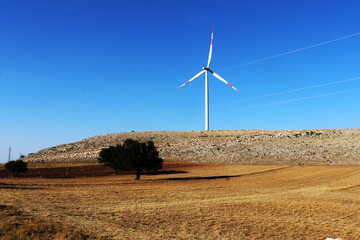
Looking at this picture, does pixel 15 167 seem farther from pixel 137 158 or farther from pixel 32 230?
pixel 32 230

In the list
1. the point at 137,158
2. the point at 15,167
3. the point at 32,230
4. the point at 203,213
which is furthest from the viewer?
the point at 15,167

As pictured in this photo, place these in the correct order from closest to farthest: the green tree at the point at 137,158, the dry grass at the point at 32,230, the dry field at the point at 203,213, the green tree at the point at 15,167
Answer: the dry grass at the point at 32,230 < the dry field at the point at 203,213 < the green tree at the point at 137,158 < the green tree at the point at 15,167

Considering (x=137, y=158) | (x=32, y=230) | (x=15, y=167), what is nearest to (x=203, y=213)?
(x=32, y=230)

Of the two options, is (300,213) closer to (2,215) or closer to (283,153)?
(2,215)

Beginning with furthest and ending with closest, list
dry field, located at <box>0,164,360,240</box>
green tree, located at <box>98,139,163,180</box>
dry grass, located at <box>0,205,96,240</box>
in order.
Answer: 1. green tree, located at <box>98,139,163,180</box>
2. dry field, located at <box>0,164,360,240</box>
3. dry grass, located at <box>0,205,96,240</box>

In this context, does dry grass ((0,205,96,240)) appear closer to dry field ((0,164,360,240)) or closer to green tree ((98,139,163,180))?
dry field ((0,164,360,240))

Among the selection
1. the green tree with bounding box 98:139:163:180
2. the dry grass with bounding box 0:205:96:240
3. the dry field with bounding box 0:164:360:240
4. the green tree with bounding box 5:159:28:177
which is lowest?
the dry field with bounding box 0:164:360:240

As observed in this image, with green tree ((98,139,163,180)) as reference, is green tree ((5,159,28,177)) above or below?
below

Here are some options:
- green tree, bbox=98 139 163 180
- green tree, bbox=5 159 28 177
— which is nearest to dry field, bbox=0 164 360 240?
green tree, bbox=98 139 163 180

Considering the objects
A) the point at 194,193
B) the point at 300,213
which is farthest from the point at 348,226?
the point at 194,193

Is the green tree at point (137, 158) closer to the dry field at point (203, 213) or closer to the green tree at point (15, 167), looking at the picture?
the dry field at point (203, 213)

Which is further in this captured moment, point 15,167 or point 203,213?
point 15,167

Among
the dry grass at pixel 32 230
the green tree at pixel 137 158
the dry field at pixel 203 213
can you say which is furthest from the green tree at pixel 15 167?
the dry grass at pixel 32 230

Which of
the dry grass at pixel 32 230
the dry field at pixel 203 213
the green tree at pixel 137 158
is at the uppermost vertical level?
the green tree at pixel 137 158
